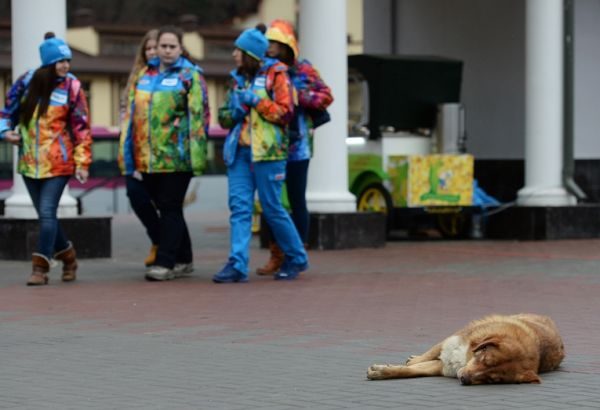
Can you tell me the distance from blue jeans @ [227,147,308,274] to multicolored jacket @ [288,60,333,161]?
49 centimetres

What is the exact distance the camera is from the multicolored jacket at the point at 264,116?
1154 cm

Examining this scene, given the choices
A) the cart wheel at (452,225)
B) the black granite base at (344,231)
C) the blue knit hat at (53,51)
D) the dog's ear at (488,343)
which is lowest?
the cart wheel at (452,225)

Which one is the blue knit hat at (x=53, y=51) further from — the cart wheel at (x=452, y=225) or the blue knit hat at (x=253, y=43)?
the cart wheel at (x=452, y=225)

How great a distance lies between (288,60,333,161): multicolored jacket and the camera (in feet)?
39.9

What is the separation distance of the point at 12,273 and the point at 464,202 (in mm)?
6414

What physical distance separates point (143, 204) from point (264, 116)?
48.1 inches

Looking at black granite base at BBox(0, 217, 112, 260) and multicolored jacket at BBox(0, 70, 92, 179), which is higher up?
multicolored jacket at BBox(0, 70, 92, 179)

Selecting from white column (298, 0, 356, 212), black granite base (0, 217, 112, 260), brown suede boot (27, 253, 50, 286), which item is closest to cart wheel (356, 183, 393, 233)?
white column (298, 0, 356, 212)

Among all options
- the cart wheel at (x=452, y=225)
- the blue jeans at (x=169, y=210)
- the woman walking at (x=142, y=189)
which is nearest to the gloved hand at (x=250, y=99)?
the blue jeans at (x=169, y=210)

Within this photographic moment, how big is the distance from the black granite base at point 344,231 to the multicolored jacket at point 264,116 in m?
3.41

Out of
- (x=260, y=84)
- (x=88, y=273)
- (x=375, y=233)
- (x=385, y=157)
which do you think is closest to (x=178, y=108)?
(x=260, y=84)

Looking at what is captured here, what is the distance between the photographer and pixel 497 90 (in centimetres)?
1922

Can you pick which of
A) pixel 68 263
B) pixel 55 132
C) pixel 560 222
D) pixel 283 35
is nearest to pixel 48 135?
pixel 55 132

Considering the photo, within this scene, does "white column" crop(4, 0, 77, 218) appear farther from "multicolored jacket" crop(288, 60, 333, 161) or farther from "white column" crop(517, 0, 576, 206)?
"white column" crop(517, 0, 576, 206)
